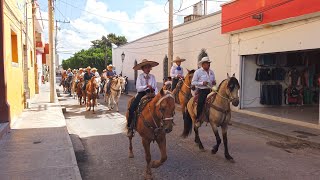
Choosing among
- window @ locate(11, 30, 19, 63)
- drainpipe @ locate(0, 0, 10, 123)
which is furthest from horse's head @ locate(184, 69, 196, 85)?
window @ locate(11, 30, 19, 63)

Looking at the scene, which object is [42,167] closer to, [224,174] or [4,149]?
[4,149]

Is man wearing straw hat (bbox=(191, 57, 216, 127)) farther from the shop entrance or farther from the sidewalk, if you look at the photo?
→ the shop entrance

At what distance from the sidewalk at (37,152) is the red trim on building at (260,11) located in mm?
8074

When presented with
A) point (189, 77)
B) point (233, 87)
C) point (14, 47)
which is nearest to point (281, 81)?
point (189, 77)

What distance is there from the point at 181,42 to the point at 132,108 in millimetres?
14778

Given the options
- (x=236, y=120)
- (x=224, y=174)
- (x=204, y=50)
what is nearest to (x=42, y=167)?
(x=224, y=174)

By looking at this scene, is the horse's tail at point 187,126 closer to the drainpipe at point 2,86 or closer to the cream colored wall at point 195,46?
the drainpipe at point 2,86

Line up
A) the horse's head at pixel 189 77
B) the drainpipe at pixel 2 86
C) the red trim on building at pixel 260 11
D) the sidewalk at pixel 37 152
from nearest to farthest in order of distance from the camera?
the sidewalk at pixel 37 152 < the drainpipe at pixel 2 86 < the horse's head at pixel 189 77 < the red trim on building at pixel 260 11

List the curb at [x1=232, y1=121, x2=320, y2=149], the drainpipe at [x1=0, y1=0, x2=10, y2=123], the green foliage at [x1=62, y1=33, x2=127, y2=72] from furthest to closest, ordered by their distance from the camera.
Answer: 1. the green foliage at [x1=62, y1=33, x2=127, y2=72]
2. the drainpipe at [x1=0, y1=0, x2=10, y2=123]
3. the curb at [x1=232, y1=121, x2=320, y2=149]

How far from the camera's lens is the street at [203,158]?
20.4ft

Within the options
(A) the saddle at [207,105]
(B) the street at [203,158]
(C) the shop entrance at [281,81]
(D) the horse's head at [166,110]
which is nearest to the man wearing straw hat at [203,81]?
(A) the saddle at [207,105]

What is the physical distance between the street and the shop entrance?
463 cm

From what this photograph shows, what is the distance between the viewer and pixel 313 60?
613 inches

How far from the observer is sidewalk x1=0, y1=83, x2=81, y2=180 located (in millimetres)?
5613
